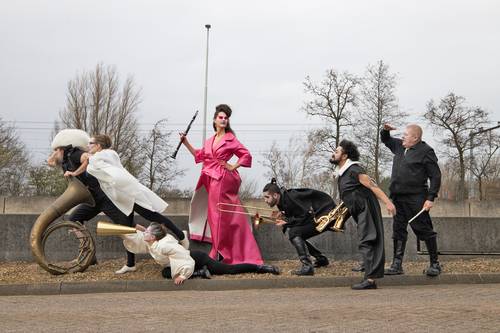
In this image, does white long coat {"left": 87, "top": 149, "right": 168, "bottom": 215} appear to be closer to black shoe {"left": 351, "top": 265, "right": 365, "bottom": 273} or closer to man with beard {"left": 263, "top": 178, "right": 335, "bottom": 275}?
man with beard {"left": 263, "top": 178, "right": 335, "bottom": 275}

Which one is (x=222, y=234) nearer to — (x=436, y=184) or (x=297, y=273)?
(x=297, y=273)

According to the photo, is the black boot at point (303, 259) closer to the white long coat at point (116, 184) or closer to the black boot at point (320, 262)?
the black boot at point (320, 262)

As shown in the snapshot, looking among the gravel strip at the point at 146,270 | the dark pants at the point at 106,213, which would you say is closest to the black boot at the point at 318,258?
the gravel strip at the point at 146,270

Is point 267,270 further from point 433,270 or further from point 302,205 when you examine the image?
point 433,270

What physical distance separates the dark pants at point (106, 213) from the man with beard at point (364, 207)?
304cm

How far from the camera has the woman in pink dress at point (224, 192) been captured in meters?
8.80

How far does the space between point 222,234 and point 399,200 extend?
255 centimetres

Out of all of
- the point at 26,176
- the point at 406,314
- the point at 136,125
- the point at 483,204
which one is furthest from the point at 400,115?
the point at 406,314

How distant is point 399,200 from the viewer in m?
8.51

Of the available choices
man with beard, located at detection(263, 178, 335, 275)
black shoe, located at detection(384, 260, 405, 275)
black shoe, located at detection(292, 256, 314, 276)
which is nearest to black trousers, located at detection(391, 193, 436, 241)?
black shoe, located at detection(384, 260, 405, 275)

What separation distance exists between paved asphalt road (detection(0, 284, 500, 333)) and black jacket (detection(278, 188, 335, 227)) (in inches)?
47.9

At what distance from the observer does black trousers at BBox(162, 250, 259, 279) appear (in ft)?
27.0

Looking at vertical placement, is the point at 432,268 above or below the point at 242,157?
below

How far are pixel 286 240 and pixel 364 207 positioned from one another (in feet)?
8.34
